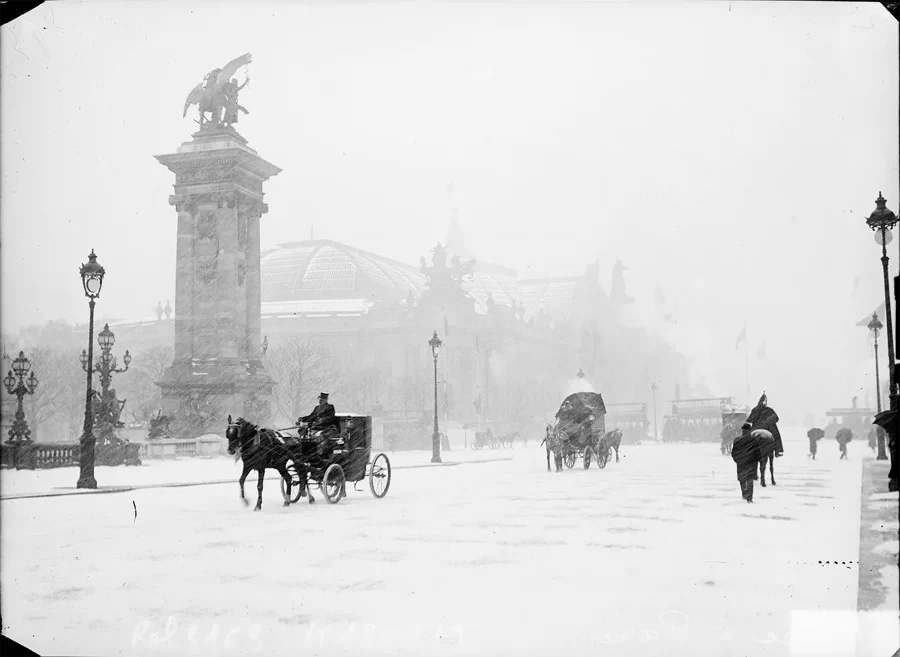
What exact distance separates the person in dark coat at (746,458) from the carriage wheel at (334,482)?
22.5 feet

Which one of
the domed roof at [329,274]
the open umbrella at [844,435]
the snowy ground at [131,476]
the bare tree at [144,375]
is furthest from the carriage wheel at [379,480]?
the bare tree at [144,375]

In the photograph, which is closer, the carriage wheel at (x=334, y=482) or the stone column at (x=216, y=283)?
the carriage wheel at (x=334, y=482)

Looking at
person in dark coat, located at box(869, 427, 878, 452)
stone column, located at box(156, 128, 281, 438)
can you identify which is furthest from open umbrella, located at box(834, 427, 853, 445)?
stone column, located at box(156, 128, 281, 438)

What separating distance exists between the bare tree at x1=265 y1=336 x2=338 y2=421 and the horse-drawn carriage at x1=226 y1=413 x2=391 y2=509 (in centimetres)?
1351

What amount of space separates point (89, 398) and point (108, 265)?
318 cm

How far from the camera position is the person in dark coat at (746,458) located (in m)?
15.1

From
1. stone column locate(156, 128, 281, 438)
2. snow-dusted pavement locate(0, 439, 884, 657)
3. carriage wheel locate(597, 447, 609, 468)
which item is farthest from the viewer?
stone column locate(156, 128, 281, 438)

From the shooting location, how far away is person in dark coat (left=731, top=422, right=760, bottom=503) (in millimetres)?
15062

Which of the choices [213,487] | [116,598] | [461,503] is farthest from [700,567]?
[213,487]

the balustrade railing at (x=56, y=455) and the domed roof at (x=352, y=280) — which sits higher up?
the domed roof at (x=352, y=280)

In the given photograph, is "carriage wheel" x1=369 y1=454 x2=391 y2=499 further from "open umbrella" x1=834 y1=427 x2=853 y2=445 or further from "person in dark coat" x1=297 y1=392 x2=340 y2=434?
"open umbrella" x1=834 y1=427 x2=853 y2=445

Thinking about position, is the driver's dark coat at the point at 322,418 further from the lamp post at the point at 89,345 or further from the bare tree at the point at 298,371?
the bare tree at the point at 298,371

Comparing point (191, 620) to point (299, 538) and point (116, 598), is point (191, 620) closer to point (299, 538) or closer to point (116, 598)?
point (116, 598)

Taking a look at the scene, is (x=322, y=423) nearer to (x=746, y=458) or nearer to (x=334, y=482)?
(x=334, y=482)
